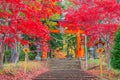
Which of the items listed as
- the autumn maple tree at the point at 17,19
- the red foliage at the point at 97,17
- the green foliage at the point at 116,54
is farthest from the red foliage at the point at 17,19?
the green foliage at the point at 116,54

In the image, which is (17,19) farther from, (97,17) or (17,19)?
(97,17)

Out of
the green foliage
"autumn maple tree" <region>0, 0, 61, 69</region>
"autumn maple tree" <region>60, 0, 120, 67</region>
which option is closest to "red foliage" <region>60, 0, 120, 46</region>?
"autumn maple tree" <region>60, 0, 120, 67</region>

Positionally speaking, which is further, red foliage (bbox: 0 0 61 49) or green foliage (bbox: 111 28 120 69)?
green foliage (bbox: 111 28 120 69)

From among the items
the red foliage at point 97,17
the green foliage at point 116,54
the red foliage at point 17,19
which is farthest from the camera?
the red foliage at point 97,17

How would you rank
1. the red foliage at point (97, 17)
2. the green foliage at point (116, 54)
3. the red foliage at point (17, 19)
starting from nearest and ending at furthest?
1. the red foliage at point (17, 19)
2. the green foliage at point (116, 54)
3. the red foliage at point (97, 17)

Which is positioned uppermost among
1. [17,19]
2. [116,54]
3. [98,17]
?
[98,17]

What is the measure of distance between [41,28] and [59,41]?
1633 cm

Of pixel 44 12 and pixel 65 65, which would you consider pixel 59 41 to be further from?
pixel 44 12

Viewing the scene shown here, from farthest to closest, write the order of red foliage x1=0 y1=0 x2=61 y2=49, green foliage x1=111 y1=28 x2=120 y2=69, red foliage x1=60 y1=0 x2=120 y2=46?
red foliage x1=60 y1=0 x2=120 y2=46
green foliage x1=111 y1=28 x2=120 y2=69
red foliage x1=0 y1=0 x2=61 y2=49

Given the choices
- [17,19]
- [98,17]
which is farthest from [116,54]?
[17,19]

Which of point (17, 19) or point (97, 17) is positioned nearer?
point (17, 19)

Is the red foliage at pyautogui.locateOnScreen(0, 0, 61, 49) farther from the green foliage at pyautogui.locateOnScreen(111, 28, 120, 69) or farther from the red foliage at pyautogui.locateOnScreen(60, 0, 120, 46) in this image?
the green foliage at pyautogui.locateOnScreen(111, 28, 120, 69)

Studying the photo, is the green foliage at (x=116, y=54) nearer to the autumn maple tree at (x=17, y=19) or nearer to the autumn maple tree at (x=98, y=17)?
the autumn maple tree at (x=98, y=17)

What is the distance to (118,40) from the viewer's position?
1300cm
